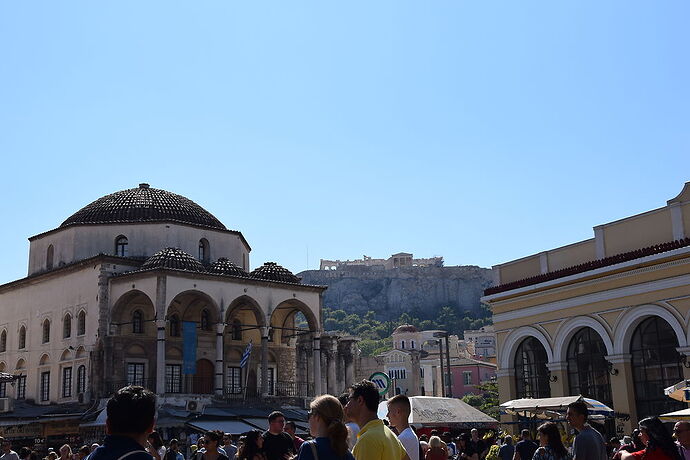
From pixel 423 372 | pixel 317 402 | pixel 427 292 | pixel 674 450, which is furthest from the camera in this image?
pixel 427 292

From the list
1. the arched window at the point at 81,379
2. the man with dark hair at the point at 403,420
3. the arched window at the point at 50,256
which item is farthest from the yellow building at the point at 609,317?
the arched window at the point at 50,256

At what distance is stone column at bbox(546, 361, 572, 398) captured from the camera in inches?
981

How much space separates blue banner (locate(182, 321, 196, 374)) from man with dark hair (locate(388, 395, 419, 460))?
30523 mm

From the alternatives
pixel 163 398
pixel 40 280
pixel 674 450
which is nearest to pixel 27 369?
pixel 40 280

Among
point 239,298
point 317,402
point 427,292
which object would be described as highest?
point 427,292

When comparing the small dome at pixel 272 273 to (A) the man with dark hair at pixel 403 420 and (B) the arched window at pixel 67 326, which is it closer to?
(B) the arched window at pixel 67 326

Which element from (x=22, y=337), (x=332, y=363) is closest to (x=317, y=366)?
(x=332, y=363)

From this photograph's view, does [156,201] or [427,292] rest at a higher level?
[427,292]

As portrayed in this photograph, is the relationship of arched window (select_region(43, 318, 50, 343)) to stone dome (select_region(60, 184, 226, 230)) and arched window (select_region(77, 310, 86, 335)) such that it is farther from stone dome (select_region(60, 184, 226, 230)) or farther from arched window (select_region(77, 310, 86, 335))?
stone dome (select_region(60, 184, 226, 230))

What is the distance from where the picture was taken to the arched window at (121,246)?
134 feet

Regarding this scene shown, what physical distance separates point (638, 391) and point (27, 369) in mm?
29353

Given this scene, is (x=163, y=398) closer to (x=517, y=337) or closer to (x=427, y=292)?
(x=517, y=337)

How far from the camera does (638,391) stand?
22812 mm

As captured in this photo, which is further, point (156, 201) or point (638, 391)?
point (156, 201)
